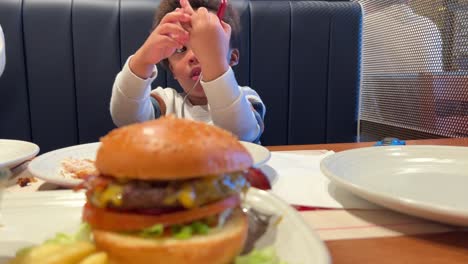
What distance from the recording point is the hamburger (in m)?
0.43

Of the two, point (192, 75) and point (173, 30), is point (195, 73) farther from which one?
point (173, 30)

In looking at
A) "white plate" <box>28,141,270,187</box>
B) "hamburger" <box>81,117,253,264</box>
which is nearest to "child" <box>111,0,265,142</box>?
"white plate" <box>28,141,270,187</box>

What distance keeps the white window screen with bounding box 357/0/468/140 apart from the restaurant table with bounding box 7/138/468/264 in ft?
3.29

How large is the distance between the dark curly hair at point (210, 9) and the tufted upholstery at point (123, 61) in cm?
10

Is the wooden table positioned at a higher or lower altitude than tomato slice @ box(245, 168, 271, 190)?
lower

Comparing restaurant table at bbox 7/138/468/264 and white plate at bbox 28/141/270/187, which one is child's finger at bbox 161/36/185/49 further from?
restaurant table at bbox 7/138/468/264

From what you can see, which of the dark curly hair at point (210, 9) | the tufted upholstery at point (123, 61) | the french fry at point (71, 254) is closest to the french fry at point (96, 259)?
the french fry at point (71, 254)

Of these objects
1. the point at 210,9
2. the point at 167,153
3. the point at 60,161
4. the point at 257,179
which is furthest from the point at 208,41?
the point at 167,153

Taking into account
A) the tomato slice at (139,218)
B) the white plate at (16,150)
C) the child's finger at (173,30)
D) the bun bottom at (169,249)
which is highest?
the child's finger at (173,30)

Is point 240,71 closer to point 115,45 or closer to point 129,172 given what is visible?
point 115,45

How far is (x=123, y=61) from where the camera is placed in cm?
179

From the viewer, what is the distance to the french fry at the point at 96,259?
1.32 feet

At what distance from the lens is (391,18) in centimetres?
172

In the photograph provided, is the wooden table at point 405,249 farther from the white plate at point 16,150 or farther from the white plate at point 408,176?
the white plate at point 16,150
